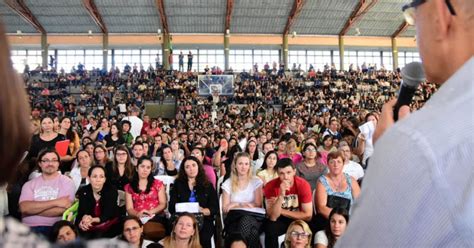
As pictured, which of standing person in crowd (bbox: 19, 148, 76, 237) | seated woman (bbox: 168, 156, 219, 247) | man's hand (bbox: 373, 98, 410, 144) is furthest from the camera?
seated woman (bbox: 168, 156, 219, 247)

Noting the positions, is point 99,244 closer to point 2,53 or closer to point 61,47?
point 2,53

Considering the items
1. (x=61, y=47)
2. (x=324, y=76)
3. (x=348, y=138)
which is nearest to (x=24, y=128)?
(x=348, y=138)

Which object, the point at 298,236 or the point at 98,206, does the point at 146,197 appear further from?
the point at 298,236

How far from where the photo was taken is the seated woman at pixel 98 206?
4.28 metres

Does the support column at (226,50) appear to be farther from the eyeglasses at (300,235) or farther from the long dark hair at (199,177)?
the eyeglasses at (300,235)

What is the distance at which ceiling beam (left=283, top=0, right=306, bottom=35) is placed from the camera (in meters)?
23.5

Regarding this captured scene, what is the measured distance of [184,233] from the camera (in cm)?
394

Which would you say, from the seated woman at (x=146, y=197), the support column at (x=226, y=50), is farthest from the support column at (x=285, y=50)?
the seated woman at (x=146, y=197)

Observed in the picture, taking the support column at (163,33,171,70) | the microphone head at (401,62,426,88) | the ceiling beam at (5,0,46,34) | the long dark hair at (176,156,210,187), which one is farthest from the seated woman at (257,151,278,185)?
the support column at (163,33,171,70)

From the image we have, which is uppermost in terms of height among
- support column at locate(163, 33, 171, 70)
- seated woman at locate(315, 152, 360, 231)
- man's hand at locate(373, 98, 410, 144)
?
support column at locate(163, 33, 171, 70)

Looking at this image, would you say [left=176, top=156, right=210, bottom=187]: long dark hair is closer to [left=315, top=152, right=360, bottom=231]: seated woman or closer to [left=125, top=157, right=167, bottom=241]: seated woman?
[left=125, top=157, right=167, bottom=241]: seated woman

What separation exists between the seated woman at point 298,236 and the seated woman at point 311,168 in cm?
147

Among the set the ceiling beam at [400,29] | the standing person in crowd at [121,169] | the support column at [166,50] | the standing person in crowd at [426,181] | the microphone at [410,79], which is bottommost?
the standing person in crowd at [121,169]

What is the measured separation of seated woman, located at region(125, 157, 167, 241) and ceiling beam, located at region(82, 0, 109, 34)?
20437mm
